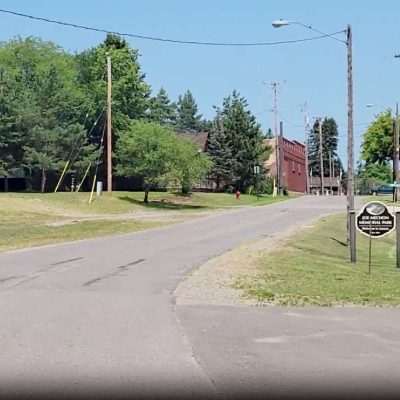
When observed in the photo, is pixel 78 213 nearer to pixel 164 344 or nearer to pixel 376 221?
pixel 376 221

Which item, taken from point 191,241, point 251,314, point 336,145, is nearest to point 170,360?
point 251,314

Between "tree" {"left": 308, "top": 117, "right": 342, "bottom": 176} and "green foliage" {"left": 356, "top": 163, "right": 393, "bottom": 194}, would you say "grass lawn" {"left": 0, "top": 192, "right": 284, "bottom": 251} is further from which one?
"tree" {"left": 308, "top": 117, "right": 342, "bottom": 176}

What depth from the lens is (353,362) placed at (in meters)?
8.14

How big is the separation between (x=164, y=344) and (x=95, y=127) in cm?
6578

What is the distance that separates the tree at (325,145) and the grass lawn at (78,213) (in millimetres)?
82549

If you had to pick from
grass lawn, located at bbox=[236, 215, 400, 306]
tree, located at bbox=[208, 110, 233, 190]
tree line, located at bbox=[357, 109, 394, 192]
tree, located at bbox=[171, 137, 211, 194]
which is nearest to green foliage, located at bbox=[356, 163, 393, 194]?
tree line, located at bbox=[357, 109, 394, 192]

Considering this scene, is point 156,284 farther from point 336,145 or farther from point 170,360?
point 336,145

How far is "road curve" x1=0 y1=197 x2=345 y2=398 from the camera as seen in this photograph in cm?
721

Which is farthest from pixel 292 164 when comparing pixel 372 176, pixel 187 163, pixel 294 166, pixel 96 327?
pixel 96 327

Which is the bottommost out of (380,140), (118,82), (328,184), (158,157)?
(328,184)

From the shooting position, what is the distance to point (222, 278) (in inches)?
636

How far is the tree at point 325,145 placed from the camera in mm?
156250

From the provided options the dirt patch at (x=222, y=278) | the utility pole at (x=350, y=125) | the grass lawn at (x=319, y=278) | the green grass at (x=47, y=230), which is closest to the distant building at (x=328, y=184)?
the green grass at (x=47, y=230)

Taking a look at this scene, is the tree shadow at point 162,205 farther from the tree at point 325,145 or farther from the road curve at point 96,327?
the tree at point 325,145
